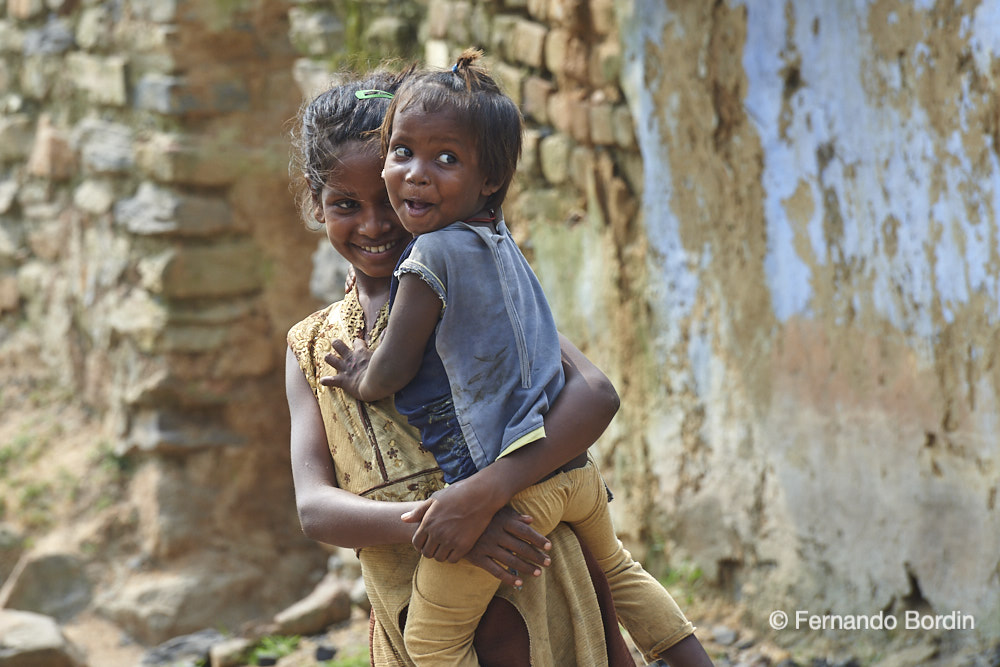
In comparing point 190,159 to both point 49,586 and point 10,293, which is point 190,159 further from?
point 49,586

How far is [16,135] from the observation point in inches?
218

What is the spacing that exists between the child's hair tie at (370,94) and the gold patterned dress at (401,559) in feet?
1.08

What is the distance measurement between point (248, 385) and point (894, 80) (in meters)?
3.47

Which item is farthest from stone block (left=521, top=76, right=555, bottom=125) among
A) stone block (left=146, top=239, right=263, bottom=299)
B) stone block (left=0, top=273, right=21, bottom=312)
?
stone block (left=0, top=273, right=21, bottom=312)

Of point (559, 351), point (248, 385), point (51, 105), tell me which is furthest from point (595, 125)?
point (51, 105)

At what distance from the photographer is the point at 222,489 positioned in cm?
513

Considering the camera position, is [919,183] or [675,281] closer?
[919,183]

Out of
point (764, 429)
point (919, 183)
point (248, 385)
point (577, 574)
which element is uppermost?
point (919, 183)

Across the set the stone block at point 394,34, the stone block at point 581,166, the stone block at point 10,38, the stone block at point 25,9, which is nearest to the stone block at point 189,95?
the stone block at point 25,9

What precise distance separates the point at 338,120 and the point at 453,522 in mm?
638

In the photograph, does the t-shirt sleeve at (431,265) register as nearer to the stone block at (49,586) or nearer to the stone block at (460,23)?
the stone block at (460,23)

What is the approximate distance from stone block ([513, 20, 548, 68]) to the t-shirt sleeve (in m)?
1.99

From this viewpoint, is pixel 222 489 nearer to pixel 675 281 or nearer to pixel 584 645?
pixel 675 281

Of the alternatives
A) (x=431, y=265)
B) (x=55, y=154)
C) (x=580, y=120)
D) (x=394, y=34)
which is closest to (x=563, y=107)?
(x=580, y=120)
